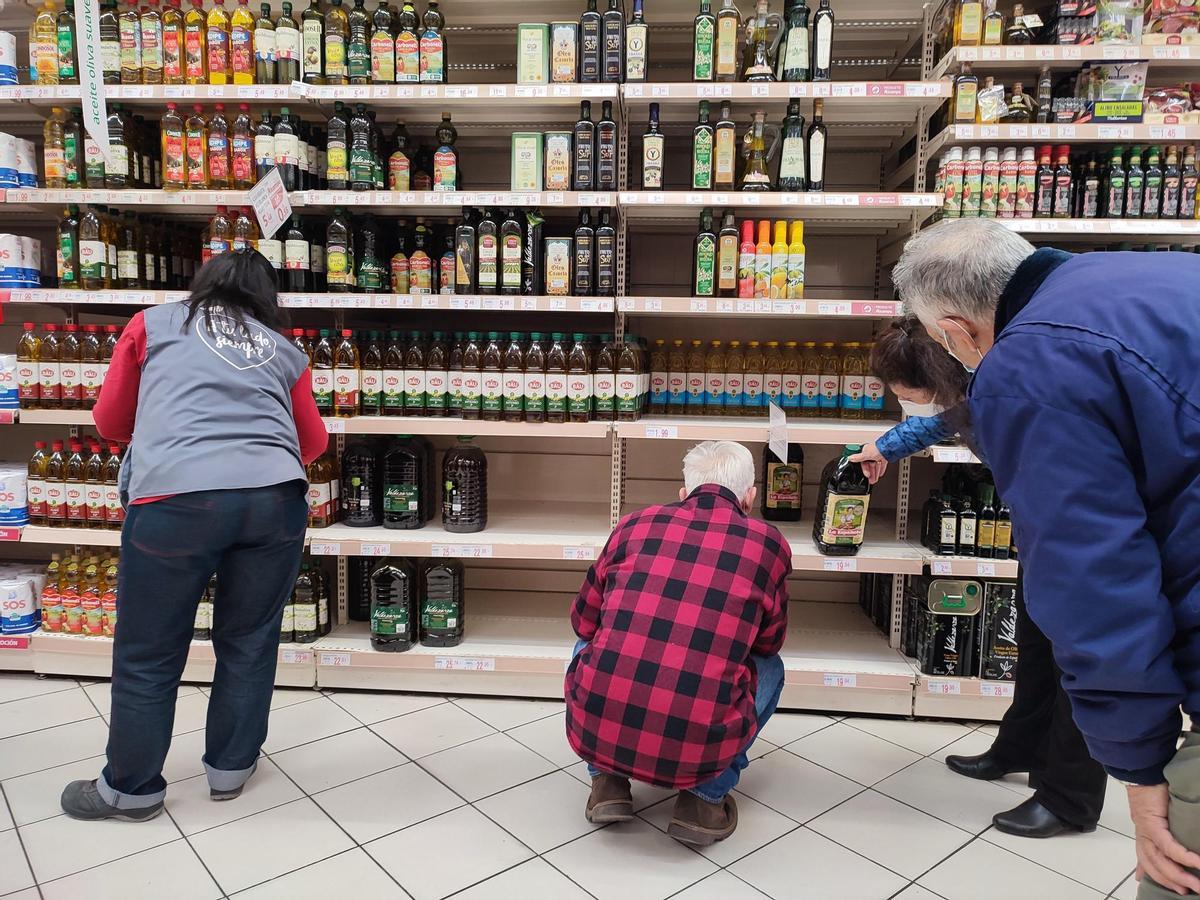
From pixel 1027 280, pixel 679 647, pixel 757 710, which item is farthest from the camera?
pixel 757 710

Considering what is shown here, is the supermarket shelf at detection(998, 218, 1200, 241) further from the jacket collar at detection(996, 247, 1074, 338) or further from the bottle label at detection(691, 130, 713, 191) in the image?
the jacket collar at detection(996, 247, 1074, 338)

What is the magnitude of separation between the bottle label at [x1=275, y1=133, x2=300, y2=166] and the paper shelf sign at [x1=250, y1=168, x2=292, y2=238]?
0.17 meters

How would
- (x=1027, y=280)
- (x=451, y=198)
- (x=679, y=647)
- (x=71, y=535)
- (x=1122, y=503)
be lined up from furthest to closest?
(x=71, y=535), (x=451, y=198), (x=679, y=647), (x=1027, y=280), (x=1122, y=503)

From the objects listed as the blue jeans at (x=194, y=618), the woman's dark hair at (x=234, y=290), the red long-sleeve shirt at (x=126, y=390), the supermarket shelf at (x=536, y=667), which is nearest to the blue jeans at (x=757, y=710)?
the supermarket shelf at (x=536, y=667)

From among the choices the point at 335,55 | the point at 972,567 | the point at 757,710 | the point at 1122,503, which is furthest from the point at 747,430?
the point at 335,55

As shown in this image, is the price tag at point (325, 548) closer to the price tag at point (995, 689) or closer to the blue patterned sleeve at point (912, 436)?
the blue patterned sleeve at point (912, 436)

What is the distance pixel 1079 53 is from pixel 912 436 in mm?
1670

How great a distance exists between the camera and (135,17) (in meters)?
3.35

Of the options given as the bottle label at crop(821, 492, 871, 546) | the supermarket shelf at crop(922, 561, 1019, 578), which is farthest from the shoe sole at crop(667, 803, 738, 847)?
the supermarket shelf at crop(922, 561, 1019, 578)

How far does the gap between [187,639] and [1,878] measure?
28.5 inches

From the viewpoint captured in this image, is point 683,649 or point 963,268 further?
point 683,649

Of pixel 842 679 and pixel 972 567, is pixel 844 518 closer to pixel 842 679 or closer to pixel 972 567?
pixel 972 567

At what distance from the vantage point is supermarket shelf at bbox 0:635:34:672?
11.4 feet

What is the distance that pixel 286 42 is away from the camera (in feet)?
10.7
